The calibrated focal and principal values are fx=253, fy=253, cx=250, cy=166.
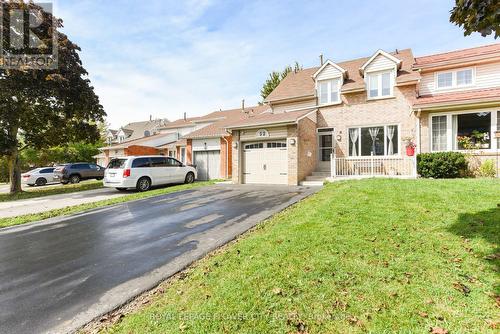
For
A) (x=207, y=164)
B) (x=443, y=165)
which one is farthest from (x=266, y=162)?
(x=443, y=165)

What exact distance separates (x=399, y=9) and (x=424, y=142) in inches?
260

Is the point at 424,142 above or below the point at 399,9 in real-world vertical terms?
below

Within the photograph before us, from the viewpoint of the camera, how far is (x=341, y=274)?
3.76m

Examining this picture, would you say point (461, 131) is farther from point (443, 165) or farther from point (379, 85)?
point (379, 85)

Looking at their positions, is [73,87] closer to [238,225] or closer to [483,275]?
[238,225]

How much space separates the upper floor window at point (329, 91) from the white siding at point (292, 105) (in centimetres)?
63

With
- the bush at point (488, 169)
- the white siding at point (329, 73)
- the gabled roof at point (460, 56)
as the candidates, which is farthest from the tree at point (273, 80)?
the bush at point (488, 169)

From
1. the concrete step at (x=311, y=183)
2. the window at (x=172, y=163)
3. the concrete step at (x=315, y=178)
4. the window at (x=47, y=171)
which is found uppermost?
the window at (x=172, y=163)

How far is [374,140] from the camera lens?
48.3 feet

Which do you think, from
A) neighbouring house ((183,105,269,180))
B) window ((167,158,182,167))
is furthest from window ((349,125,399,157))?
window ((167,158,182,167))

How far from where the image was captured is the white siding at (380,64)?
1440 cm

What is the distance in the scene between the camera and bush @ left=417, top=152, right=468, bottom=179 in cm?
1141

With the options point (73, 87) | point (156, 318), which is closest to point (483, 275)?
point (156, 318)

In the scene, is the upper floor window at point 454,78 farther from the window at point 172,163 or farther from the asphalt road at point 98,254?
the window at point 172,163
